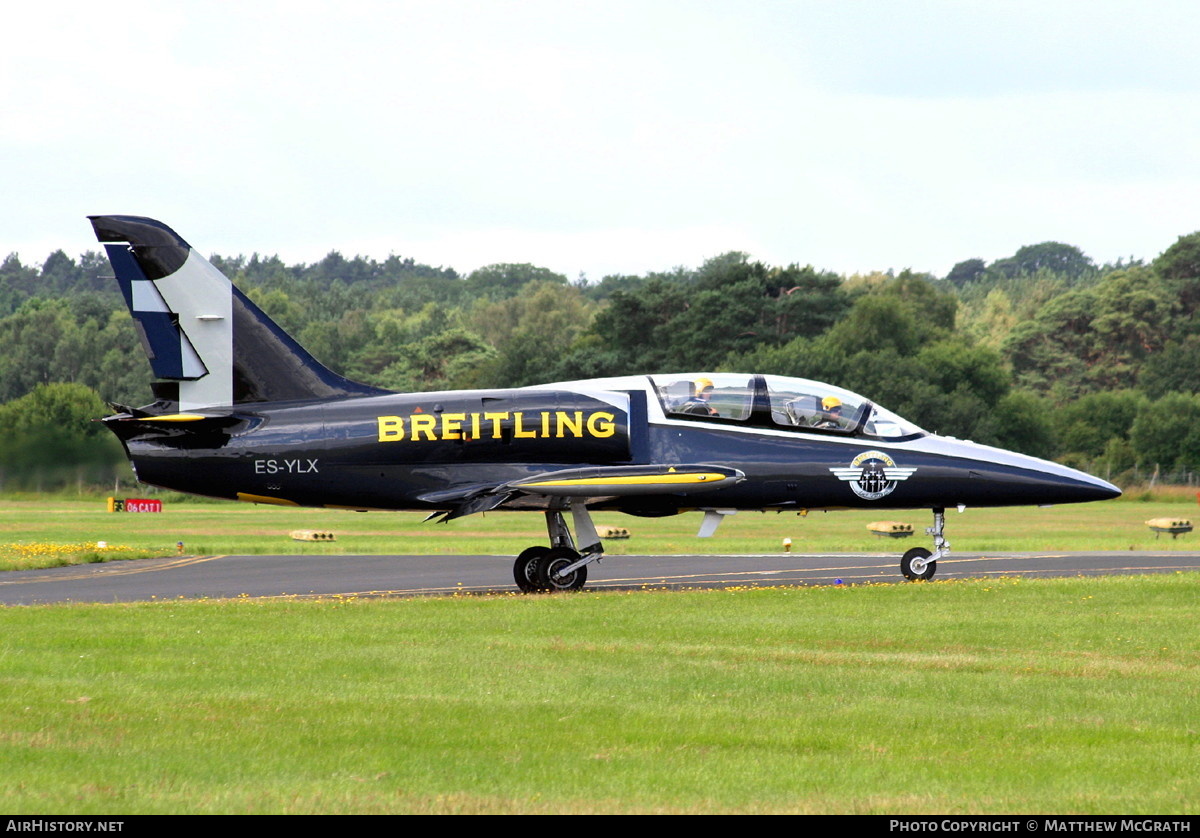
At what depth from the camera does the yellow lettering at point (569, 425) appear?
2111 centimetres

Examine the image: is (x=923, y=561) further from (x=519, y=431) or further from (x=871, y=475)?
(x=519, y=431)

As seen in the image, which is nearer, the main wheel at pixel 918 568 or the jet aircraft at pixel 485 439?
the jet aircraft at pixel 485 439

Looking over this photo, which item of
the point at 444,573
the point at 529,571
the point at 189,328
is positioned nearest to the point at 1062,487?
the point at 529,571

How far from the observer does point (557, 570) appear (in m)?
21.3

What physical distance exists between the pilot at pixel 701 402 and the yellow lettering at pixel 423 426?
3544 millimetres

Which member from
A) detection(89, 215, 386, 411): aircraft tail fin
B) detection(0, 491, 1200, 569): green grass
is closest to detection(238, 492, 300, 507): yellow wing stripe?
detection(89, 215, 386, 411): aircraft tail fin

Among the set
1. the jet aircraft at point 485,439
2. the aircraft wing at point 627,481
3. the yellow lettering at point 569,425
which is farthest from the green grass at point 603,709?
the yellow lettering at point 569,425

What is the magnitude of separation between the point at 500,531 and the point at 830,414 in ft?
99.8

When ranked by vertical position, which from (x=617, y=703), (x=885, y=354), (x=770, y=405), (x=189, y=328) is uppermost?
(x=885, y=354)

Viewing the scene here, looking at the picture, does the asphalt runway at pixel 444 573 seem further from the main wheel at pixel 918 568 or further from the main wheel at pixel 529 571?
the main wheel at pixel 918 568

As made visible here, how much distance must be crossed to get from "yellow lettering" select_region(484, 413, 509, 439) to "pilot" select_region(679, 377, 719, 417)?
256 cm
